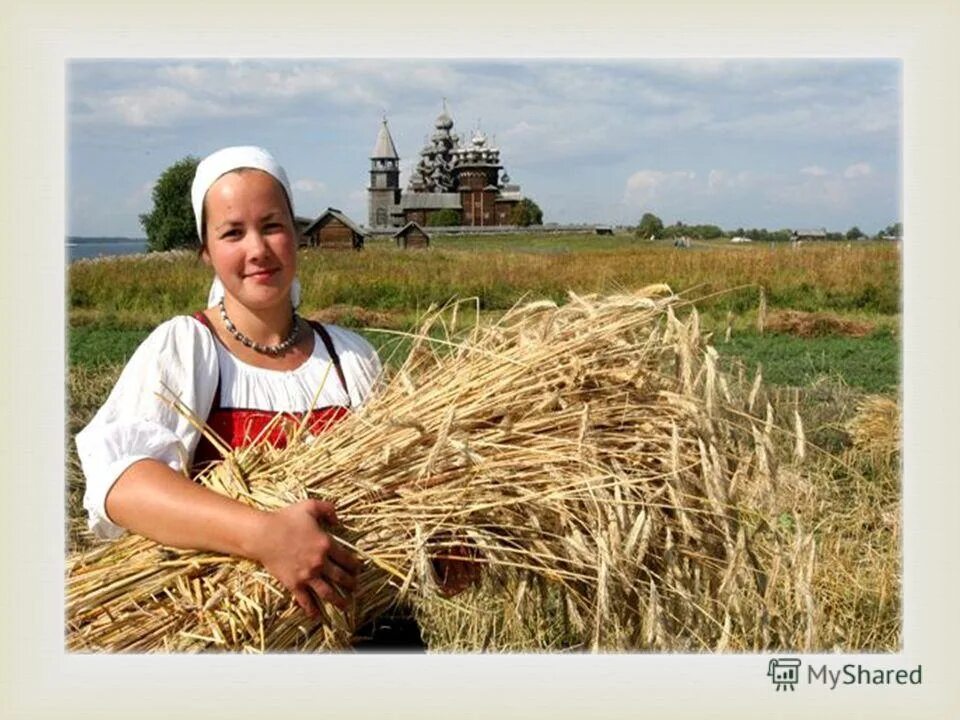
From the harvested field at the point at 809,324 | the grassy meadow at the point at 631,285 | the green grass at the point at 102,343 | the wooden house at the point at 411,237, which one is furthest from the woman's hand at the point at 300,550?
the harvested field at the point at 809,324

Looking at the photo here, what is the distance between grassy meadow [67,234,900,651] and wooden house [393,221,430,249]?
0.20 ft

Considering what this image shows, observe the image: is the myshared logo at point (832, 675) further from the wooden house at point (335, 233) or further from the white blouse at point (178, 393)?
the wooden house at point (335, 233)

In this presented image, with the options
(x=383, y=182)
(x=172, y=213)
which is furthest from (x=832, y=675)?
(x=172, y=213)

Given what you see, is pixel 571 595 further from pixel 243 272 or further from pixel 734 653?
pixel 243 272

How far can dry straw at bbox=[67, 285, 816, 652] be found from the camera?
5.29 ft

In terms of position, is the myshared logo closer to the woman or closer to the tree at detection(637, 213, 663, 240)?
the woman

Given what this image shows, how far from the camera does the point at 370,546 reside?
1.63 meters

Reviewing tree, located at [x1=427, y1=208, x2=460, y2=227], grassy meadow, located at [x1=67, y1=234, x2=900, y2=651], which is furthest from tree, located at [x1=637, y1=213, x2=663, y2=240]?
tree, located at [x1=427, y1=208, x2=460, y2=227]

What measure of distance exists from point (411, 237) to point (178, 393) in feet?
7.85

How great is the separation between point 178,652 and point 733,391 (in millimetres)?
1089

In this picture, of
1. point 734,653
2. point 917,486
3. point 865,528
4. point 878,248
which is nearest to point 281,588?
point 734,653

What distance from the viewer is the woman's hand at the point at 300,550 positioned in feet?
4.80

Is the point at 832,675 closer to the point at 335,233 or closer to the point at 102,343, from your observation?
the point at 335,233

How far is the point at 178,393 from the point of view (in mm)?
1628
